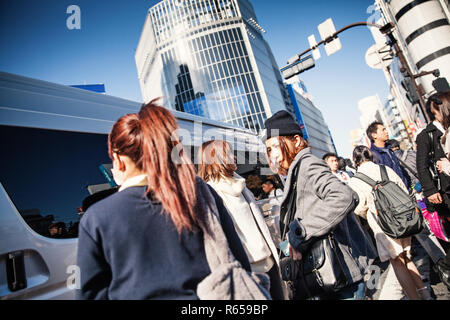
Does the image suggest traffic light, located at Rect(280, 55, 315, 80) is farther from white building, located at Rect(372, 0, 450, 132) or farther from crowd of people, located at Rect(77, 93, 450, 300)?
white building, located at Rect(372, 0, 450, 132)

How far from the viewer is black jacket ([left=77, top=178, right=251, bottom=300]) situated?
86cm

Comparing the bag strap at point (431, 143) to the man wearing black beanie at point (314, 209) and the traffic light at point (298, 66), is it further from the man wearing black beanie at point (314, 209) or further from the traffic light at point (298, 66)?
the traffic light at point (298, 66)

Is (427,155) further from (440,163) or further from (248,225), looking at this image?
(248,225)

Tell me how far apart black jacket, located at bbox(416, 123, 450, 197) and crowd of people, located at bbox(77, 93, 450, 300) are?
0.01 meters

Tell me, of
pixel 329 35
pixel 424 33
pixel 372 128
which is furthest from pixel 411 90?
pixel 424 33

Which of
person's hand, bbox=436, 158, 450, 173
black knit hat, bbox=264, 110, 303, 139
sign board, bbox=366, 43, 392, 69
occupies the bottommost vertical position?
person's hand, bbox=436, 158, 450, 173

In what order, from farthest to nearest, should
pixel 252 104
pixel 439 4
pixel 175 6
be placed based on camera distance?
1. pixel 175 6
2. pixel 252 104
3. pixel 439 4

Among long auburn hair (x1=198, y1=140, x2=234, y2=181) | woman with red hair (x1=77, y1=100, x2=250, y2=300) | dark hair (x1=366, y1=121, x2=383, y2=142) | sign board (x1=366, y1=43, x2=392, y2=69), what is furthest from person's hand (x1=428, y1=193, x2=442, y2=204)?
sign board (x1=366, y1=43, x2=392, y2=69)

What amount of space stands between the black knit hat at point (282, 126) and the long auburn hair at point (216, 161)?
419 mm

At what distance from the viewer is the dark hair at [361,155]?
2.95 m

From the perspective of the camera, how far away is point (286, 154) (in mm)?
1778

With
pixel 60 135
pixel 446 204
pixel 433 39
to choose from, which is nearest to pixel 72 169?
pixel 60 135

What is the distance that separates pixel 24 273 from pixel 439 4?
33967 mm
